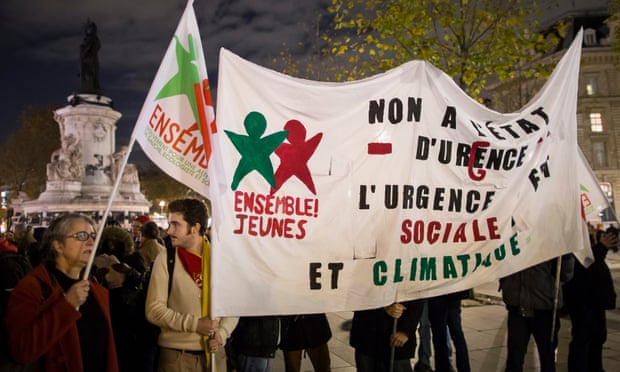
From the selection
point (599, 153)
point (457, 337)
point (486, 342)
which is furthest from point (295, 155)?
point (599, 153)

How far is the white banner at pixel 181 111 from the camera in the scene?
3.40m

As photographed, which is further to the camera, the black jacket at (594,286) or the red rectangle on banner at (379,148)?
the black jacket at (594,286)

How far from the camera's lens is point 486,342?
299 inches

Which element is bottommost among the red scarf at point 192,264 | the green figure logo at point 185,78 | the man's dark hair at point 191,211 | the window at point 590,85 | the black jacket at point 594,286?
the black jacket at point 594,286

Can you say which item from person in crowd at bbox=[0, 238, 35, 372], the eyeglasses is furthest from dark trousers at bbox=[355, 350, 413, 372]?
person in crowd at bbox=[0, 238, 35, 372]

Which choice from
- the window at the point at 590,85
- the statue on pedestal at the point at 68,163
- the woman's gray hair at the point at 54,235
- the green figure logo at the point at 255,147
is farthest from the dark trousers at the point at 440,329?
the window at the point at 590,85

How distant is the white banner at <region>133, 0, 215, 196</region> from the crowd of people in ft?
1.42

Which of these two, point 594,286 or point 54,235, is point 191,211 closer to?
point 54,235

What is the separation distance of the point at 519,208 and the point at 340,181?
1999 millimetres

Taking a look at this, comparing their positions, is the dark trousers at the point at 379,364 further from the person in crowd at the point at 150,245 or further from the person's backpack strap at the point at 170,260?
the person in crowd at the point at 150,245

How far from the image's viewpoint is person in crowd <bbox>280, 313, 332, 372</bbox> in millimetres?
4730

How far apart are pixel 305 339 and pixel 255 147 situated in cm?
214

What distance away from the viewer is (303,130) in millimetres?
3797

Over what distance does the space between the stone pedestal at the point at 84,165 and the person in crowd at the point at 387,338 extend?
2934 cm
